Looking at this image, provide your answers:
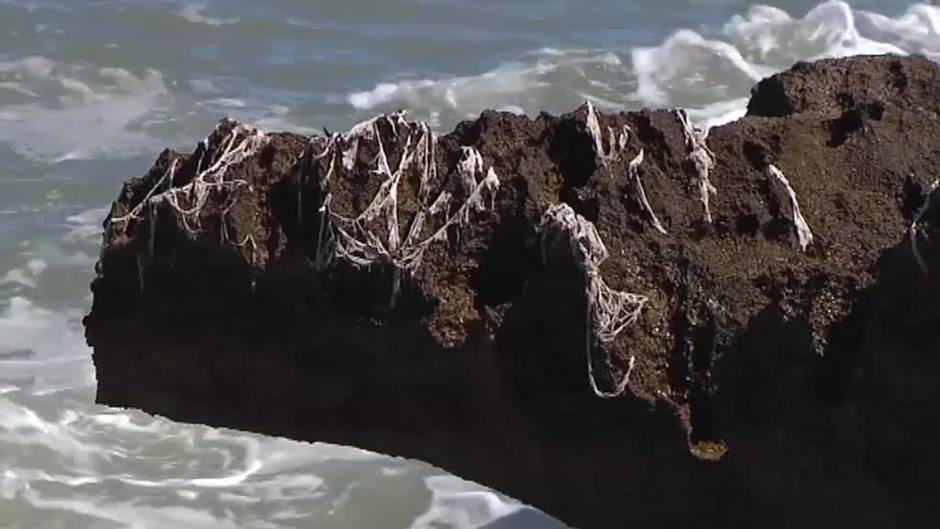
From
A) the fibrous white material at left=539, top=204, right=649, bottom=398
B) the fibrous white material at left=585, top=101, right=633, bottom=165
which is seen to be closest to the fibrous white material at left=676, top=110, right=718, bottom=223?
the fibrous white material at left=585, top=101, right=633, bottom=165

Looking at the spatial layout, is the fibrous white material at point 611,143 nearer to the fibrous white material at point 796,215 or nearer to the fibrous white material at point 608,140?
the fibrous white material at point 608,140

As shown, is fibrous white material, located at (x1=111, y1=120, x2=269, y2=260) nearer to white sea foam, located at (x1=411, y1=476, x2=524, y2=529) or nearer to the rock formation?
the rock formation

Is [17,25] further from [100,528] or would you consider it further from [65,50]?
[100,528]

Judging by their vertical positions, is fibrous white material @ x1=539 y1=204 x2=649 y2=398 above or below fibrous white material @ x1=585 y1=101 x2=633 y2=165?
below

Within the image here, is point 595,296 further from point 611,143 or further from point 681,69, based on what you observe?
point 681,69

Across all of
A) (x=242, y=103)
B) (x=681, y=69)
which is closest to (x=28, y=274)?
(x=242, y=103)

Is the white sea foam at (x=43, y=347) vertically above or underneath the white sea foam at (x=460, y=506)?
above

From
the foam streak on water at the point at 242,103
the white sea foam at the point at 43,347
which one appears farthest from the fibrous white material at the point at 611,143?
the white sea foam at the point at 43,347

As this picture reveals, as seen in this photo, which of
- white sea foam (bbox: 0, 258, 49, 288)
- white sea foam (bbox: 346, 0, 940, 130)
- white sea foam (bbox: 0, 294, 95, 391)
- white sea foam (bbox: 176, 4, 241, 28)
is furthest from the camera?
white sea foam (bbox: 176, 4, 241, 28)
